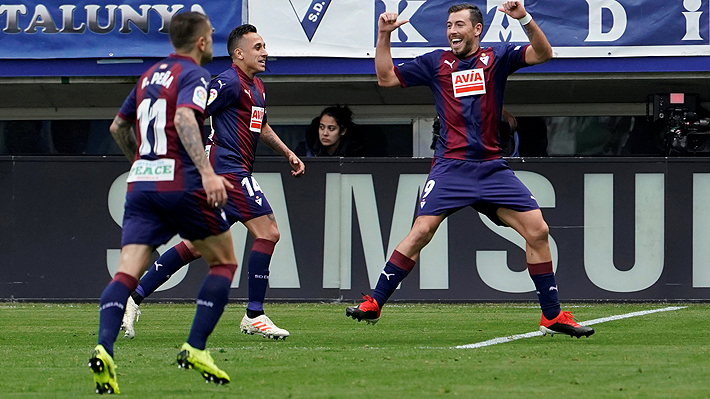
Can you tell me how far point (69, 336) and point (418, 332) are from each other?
255 cm

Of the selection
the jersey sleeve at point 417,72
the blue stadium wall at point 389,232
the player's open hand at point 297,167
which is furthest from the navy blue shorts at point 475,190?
the blue stadium wall at point 389,232

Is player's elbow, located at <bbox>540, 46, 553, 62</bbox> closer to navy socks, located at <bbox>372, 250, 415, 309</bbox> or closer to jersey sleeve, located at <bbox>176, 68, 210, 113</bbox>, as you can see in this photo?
navy socks, located at <bbox>372, 250, 415, 309</bbox>

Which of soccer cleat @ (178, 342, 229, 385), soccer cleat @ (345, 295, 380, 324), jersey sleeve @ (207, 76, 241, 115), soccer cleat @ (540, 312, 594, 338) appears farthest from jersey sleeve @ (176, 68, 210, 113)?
soccer cleat @ (540, 312, 594, 338)

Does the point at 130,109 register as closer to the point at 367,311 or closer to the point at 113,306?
the point at 113,306

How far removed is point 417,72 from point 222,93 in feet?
4.52

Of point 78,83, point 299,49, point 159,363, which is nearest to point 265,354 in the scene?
point 159,363

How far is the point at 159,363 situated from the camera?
19.6 ft

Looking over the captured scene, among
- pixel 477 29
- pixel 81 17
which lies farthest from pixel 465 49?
pixel 81 17

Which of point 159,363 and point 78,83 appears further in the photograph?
point 78,83

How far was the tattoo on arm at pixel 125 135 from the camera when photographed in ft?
17.8

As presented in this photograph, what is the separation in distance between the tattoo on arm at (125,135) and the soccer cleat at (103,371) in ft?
3.90

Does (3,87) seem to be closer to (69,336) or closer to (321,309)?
(321,309)

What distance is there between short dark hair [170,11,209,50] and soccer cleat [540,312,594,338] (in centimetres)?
328

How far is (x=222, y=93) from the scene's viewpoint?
25.5ft
